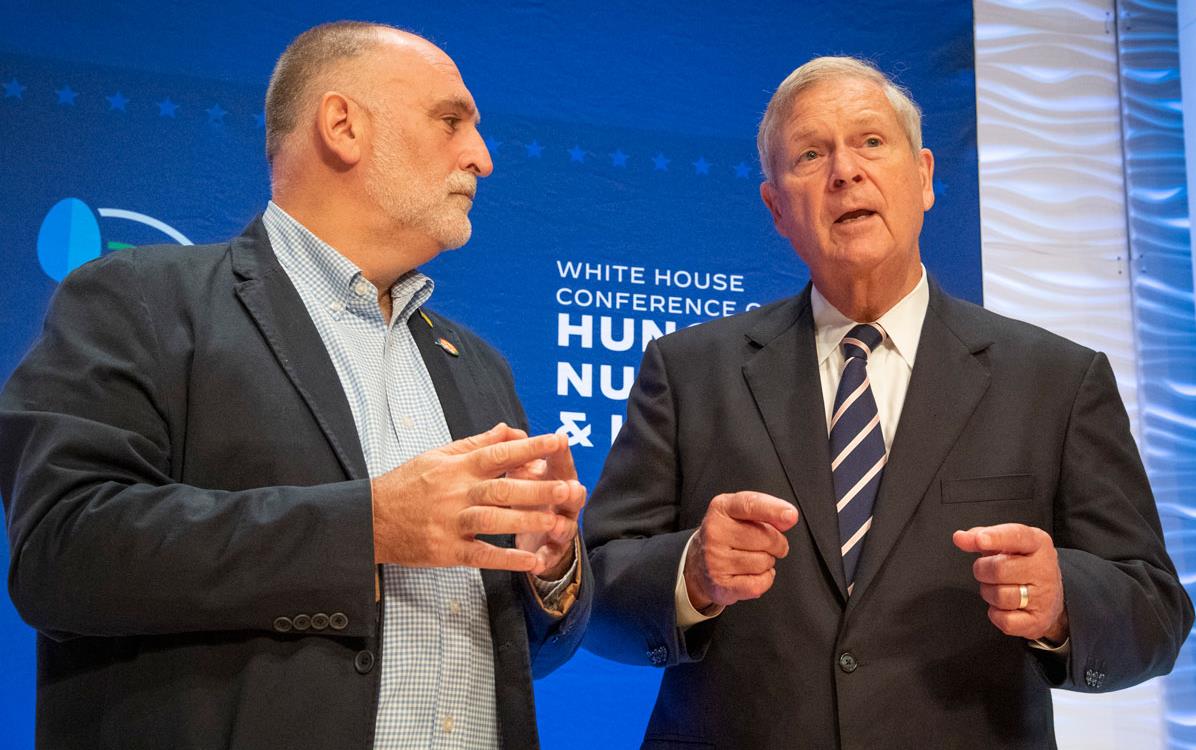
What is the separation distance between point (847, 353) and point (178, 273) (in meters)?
1.20

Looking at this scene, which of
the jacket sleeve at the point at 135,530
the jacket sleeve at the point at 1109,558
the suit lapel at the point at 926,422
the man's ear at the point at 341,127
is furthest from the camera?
the man's ear at the point at 341,127

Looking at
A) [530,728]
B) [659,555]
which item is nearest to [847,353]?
[659,555]

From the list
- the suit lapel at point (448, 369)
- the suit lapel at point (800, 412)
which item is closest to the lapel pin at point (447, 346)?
the suit lapel at point (448, 369)

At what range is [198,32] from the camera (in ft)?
10.5

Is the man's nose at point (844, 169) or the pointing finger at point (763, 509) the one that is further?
the man's nose at point (844, 169)

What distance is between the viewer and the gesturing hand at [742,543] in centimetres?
181

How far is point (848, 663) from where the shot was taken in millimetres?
1951

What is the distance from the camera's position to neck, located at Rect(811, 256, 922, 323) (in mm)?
2348

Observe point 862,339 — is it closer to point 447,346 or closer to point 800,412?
point 800,412

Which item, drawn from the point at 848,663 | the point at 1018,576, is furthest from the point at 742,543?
the point at 1018,576

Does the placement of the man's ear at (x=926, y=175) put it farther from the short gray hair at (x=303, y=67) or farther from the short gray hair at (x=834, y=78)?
the short gray hair at (x=303, y=67)

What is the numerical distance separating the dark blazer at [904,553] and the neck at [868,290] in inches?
3.1

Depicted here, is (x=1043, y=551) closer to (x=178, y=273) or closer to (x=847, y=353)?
(x=847, y=353)

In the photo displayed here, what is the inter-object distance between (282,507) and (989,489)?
1206 mm
